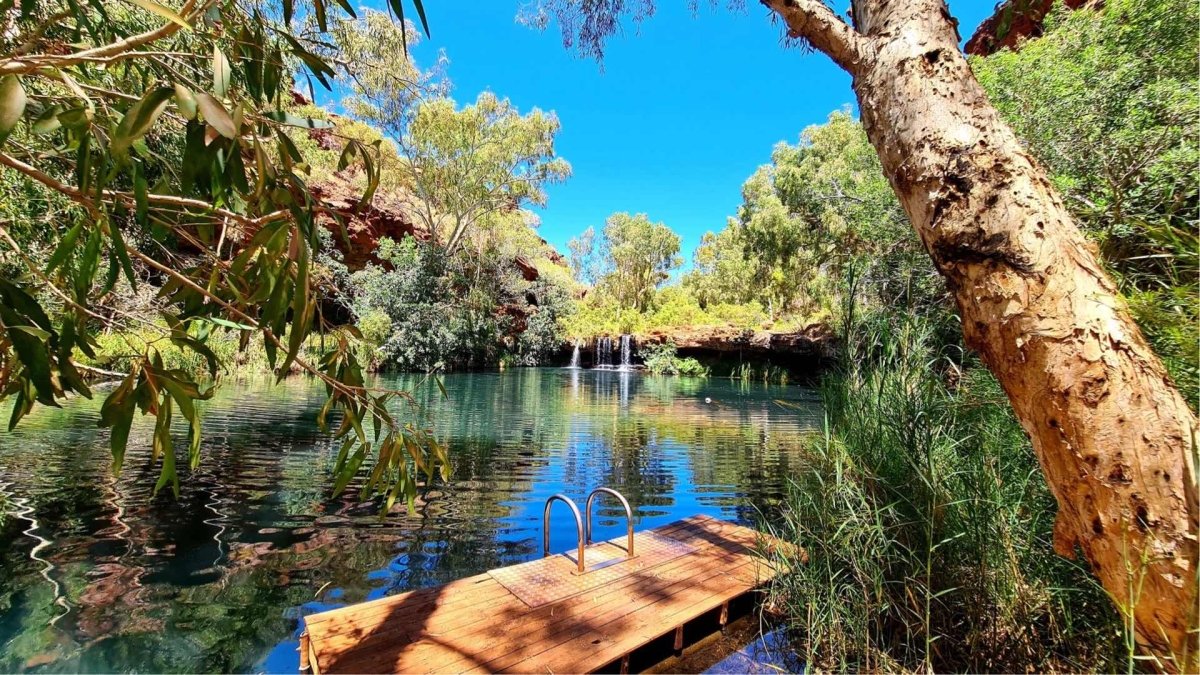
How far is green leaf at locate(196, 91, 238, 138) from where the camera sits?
0.60 meters

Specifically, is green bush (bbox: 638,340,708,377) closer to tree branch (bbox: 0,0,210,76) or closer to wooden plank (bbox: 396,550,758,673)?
wooden plank (bbox: 396,550,758,673)

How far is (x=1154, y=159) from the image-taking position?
4512 millimetres

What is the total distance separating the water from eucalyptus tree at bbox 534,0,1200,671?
2729mm

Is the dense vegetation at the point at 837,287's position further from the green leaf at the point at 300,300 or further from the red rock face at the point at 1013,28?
the red rock face at the point at 1013,28

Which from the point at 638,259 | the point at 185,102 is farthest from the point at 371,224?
the point at 185,102

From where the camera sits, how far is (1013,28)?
12266 millimetres

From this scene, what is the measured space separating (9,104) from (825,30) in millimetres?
2248

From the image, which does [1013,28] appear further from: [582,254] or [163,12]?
[582,254]

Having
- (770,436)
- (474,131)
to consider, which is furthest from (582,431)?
(474,131)

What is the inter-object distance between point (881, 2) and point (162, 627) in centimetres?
434

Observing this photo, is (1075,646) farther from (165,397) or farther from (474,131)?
(474,131)

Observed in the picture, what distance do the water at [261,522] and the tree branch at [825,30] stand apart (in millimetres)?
3002

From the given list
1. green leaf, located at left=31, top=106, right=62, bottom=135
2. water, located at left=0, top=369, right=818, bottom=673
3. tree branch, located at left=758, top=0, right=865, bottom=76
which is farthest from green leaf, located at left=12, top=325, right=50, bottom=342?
water, located at left=0, top=369, right=818, bottom=673

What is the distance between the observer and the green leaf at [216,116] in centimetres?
60
